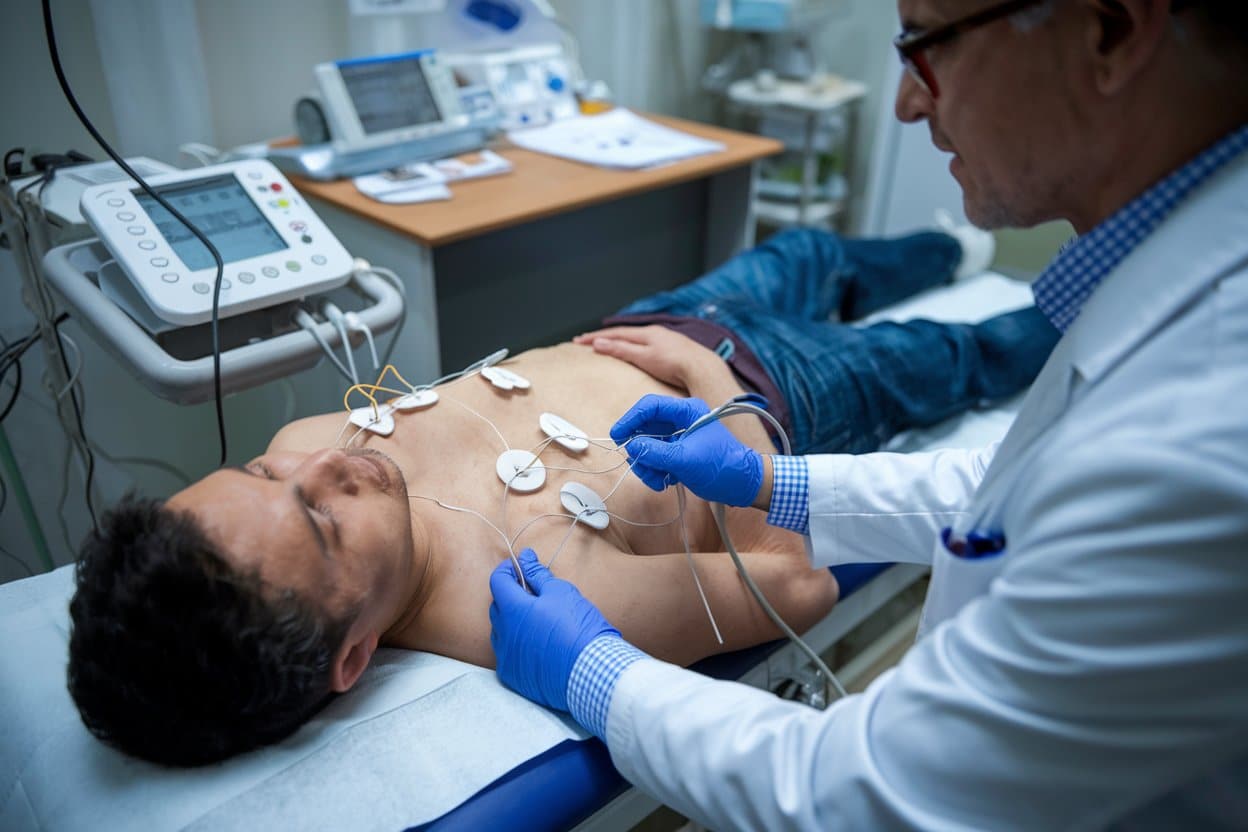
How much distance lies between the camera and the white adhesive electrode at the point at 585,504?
1.18 meters

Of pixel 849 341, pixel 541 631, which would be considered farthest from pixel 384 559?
pixel 849 341

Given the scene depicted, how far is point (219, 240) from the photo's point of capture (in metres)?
1.28

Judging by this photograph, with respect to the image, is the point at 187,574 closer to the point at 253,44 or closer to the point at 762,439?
the point at 762,439

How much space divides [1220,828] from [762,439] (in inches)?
32.5

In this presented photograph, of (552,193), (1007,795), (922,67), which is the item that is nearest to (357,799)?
(1007,795)

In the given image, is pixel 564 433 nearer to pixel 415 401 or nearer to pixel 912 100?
pixel 415 401

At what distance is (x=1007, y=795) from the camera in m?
0.68

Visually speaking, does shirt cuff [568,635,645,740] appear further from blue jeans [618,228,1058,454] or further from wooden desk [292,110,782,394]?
wooden desk [292,110,782,394]

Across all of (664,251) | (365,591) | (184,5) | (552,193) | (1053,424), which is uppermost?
(184,5)

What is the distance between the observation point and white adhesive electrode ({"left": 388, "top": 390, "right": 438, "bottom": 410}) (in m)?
1.30

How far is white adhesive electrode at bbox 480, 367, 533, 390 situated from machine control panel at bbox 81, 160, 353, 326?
0.84 feet

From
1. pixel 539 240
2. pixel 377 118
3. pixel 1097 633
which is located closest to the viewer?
pixel 1097 633

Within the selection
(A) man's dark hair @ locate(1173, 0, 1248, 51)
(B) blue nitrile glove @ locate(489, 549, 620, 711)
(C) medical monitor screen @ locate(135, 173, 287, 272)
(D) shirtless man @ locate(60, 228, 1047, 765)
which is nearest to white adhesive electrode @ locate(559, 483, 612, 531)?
(D) shirtless man @ locate(60, 228, 1047, 765)

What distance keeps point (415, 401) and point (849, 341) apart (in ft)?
2.78
